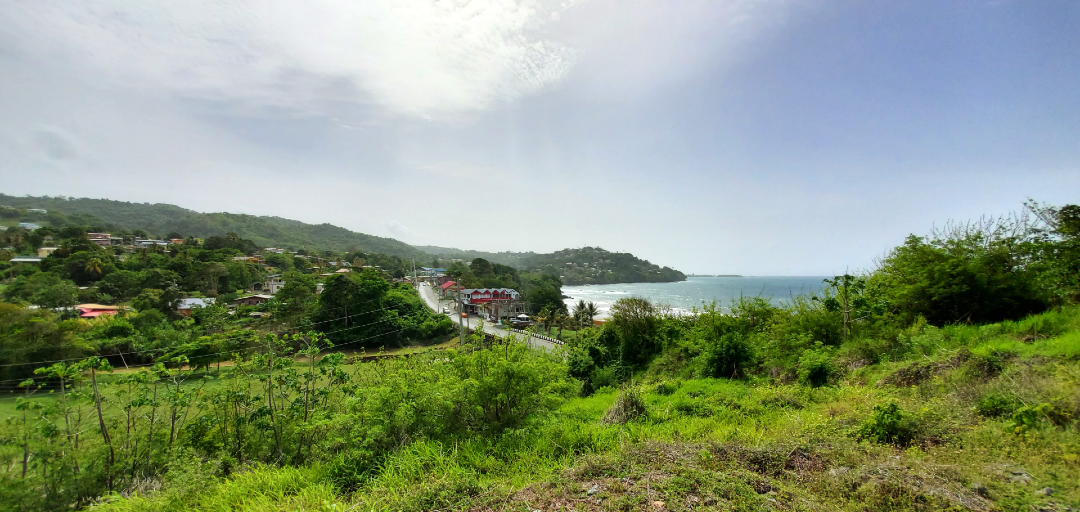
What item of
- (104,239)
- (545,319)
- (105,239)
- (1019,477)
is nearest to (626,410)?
(1019,477)

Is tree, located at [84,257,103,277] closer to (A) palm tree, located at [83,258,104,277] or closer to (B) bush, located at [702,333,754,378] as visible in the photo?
(A) palm tree, located at [83,258,104,277]

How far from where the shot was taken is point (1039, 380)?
4.35m

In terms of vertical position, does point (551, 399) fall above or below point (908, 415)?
below

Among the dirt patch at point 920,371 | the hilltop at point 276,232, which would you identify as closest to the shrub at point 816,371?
the dirt patch at point 920,371

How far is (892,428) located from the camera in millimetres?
4129

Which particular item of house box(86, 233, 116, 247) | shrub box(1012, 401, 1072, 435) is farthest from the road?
house box(86, 233, 116, 247)

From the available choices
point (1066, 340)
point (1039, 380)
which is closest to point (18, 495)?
point (1039, 380)

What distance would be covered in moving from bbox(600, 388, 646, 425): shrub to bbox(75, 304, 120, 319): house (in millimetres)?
38219

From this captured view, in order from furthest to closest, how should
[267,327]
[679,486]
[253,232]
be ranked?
[253,232]
[267,327]
[679,486]

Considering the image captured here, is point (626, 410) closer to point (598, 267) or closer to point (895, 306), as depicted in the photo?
point (895, 306)

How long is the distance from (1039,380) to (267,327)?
39.5 meters

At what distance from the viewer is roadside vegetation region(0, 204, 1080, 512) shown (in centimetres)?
319

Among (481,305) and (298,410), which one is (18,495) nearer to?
(298,410)

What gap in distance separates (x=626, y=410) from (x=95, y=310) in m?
43.4
